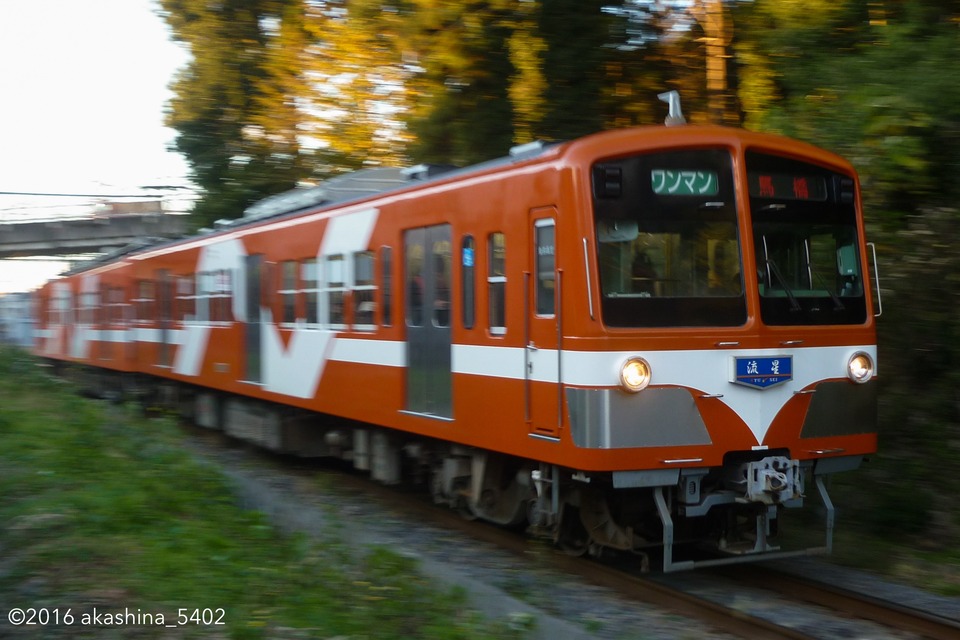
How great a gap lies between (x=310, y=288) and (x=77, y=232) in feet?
116

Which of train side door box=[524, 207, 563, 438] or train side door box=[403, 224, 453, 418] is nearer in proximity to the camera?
train side door box=[524, 207, 563, 438]

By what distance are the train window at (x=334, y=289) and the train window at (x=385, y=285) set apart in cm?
100

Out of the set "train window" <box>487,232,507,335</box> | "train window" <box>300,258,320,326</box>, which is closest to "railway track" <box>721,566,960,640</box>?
"train window" <box>487,232,507,335</box>

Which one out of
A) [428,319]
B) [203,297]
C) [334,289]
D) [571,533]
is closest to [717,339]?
[571,533]

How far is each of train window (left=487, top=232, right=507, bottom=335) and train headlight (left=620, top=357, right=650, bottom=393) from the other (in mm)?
1339

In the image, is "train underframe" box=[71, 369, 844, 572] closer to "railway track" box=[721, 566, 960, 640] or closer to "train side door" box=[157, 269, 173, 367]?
"railway track" box=[721, 566, 960, 640]

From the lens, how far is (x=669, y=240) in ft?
23.1

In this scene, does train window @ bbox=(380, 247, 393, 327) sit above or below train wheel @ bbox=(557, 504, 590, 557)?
above

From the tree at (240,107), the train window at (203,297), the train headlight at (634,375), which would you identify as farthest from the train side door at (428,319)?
the tree at (240,107)

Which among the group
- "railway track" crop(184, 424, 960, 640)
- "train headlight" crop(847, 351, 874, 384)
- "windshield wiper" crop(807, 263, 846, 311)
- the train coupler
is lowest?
"railway track" crop(184, 424, 960, 640)

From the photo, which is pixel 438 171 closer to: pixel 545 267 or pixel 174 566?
pixel 545 267

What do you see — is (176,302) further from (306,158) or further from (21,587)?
(21,587)

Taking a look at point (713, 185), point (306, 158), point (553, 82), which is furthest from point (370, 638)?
point (306, 158)

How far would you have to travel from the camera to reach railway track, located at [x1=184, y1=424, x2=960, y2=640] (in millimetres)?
6176
